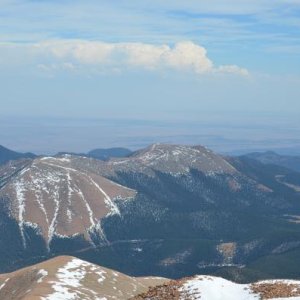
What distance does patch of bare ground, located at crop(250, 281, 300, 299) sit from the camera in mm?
70938

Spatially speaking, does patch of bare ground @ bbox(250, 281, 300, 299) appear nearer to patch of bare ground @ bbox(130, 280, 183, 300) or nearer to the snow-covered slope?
the snow-covered slope

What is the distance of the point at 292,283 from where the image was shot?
7794cm

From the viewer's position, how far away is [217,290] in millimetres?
75375

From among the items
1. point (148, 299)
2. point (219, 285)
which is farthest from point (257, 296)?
point (148, 299)

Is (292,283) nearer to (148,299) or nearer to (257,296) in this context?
(257,296)

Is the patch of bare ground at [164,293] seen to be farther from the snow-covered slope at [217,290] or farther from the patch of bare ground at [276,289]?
the patch of bare ground at [276,289]

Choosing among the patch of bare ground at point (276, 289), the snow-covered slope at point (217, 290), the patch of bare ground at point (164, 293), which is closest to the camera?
the patch of bare ground at point (276, 289)

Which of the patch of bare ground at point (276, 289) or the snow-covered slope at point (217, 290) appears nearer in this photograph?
the patch of bare ground at point (276, 289)

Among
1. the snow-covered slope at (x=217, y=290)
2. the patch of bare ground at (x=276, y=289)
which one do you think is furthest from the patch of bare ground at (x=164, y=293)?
the patch of bare ground at (x=276, y=289)

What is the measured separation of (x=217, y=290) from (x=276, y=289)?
6.65 metres

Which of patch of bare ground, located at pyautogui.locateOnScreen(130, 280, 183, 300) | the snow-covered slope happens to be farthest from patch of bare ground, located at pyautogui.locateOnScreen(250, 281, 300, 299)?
patch of bare ground, located at pyautogui.locateOnScreen(130, 280, 183, 300)

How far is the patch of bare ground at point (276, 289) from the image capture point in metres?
70.9

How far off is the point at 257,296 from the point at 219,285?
6.44 meters

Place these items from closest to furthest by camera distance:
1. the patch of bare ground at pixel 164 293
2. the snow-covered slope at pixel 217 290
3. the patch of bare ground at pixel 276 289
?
the patch of bare ground at pixel 276 289, the snow-covered slope at pixel 217 290, the patch of bare ground at pixel 164 293
